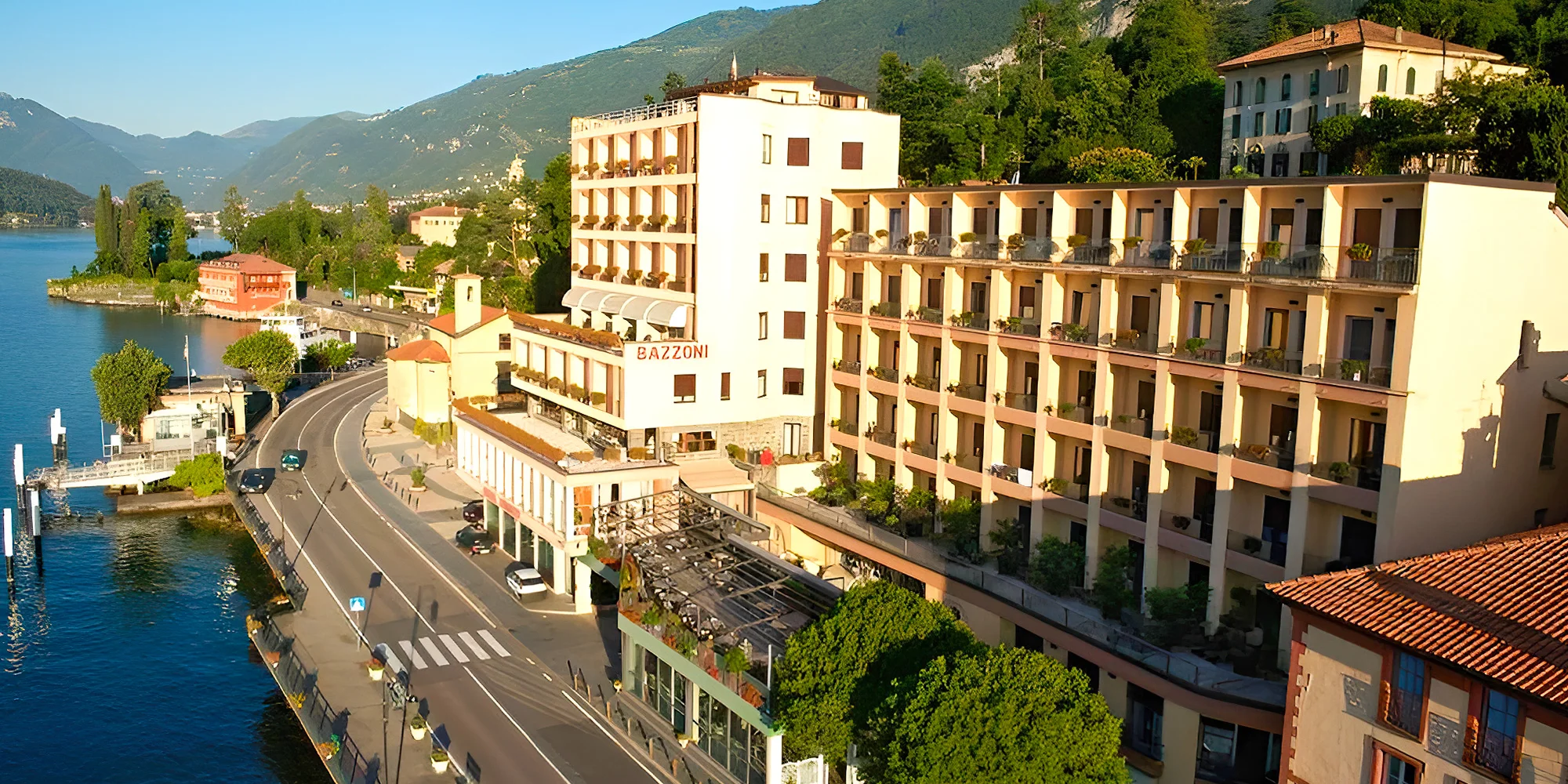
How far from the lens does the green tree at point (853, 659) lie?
2566 cm

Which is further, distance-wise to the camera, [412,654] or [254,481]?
[254,481]

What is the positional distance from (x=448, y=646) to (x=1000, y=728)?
2469 cm

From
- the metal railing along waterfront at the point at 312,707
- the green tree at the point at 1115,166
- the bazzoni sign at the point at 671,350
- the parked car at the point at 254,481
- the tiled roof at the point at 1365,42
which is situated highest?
the tiled roof at the point at 1365,42

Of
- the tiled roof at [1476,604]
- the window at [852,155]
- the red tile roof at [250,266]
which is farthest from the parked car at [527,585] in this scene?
the red tile roof at [250,266]

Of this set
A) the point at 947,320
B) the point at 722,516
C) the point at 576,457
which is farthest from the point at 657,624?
the point at 947,320

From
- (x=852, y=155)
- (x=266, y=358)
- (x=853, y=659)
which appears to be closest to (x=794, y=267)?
(x=852, y=155)

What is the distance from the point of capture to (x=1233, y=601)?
3259 centimetres

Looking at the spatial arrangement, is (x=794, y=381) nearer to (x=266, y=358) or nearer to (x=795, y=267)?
(x=795, y=267)

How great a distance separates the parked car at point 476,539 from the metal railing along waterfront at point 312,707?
32.0 ft

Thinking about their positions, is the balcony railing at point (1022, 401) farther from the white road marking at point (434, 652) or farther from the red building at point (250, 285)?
the red building at point (250, 285)

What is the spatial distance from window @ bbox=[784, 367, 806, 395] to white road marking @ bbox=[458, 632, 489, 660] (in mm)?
15757

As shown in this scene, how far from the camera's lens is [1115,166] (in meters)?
66.6

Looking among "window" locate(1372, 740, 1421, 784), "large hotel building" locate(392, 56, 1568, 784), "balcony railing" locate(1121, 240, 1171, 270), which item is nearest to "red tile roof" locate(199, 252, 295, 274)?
"large hotel building" locate(392, 56, 1568, 784)

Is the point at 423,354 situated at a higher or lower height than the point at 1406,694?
lower
